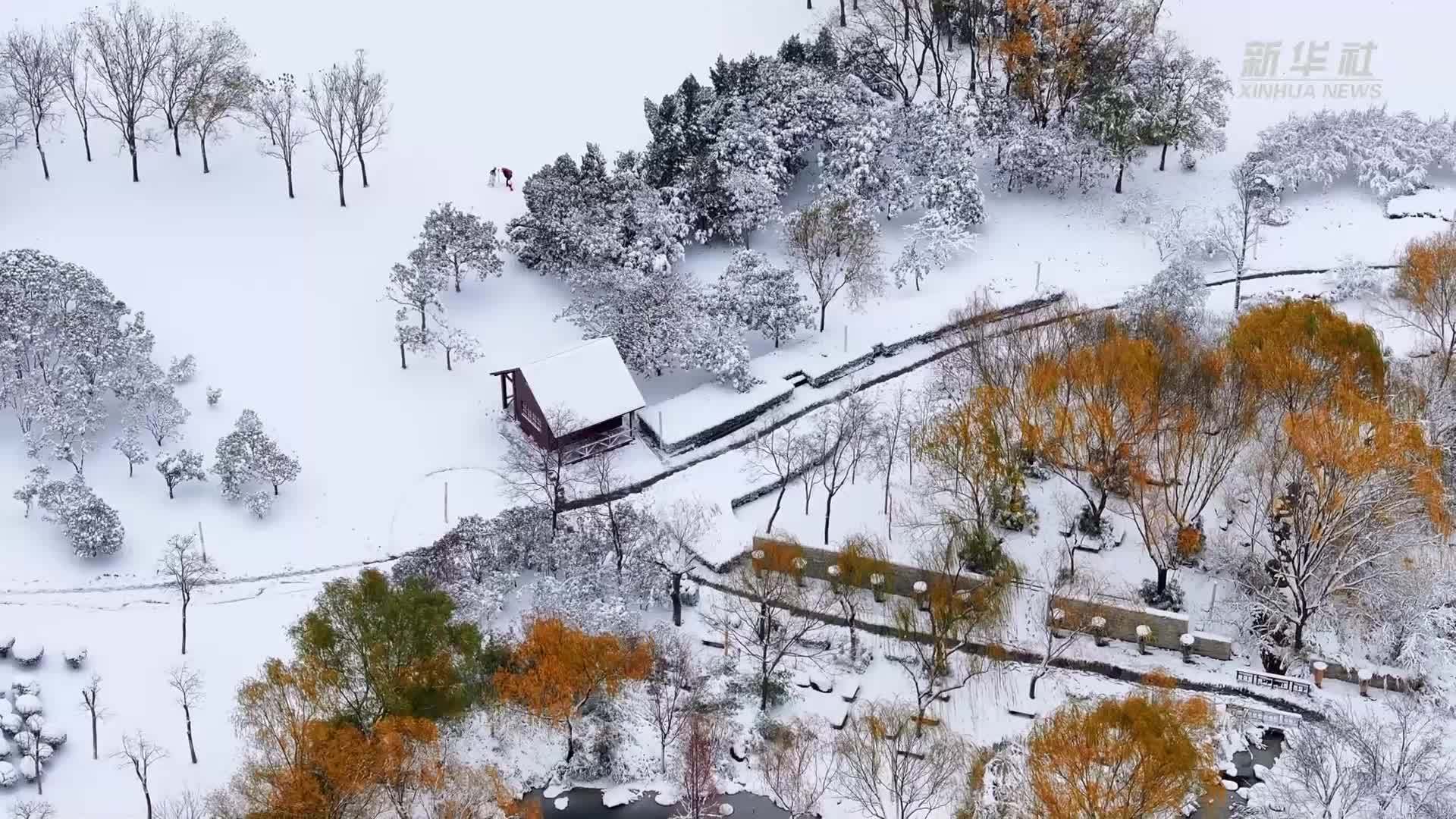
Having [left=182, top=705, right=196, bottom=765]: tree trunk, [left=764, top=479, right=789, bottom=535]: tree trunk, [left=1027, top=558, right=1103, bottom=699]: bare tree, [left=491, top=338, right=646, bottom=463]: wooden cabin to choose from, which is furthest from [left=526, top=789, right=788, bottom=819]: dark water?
[left=491, top=338, right=646, bottom=463]: wooden cabin

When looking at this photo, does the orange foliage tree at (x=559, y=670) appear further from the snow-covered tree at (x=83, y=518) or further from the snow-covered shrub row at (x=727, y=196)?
the snow-covered shrub row at (x=727, y=196)

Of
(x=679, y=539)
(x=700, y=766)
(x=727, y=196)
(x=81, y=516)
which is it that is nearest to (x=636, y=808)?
(x=700, y=766)

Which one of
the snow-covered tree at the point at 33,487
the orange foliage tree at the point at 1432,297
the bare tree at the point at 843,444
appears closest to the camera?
the snow-covered tree at the point at 33,487

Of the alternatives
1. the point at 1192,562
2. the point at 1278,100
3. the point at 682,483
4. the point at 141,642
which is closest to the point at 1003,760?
the point at 1192,562

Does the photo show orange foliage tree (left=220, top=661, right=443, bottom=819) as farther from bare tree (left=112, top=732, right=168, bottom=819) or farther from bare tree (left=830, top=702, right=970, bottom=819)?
bare tree (left=830, top=702, right=970, bottom=819)

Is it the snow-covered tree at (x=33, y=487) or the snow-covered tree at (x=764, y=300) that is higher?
the snow-covered tree at (x=764, y=300)

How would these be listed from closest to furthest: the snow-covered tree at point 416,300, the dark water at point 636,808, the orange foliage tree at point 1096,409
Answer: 1. the dark water at point 636,808
2. the orange foliage tree at point 1096,409
3. the snow-covered tree at point 416,300

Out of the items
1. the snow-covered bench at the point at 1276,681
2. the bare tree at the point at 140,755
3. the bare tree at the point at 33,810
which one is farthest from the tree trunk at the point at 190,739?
the snow-covered bench at the point at 1276,681
